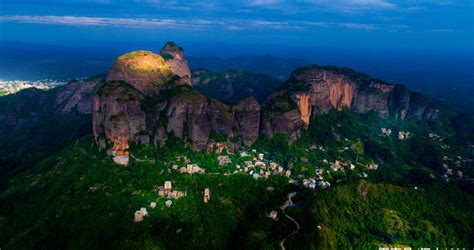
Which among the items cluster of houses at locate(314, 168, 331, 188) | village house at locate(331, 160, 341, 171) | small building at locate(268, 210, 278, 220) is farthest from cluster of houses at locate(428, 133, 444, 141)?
small building at locate(268, 210, 278, 220)

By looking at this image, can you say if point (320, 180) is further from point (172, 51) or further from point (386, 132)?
point (172, 51)

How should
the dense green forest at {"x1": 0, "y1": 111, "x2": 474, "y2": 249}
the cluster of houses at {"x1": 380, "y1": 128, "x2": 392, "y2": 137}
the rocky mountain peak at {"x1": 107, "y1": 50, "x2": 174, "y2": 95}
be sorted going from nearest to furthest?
the dense green forest at {"x1": 0, "y1": 111, "x2": 474, "y2": 249}, the rocky mountain peak at {"x1": 107, "y1": 50, "x2": 174, "y2": 95}, the cluster of houses at {"x1": 380, "y1": 128, "x2": 392, "y2": 137}

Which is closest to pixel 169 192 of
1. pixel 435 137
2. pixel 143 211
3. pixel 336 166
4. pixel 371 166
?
pixel 143 211

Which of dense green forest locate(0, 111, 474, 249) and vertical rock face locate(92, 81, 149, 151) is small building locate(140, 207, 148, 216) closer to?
dense green forest locate(0, 111, 474, 249)

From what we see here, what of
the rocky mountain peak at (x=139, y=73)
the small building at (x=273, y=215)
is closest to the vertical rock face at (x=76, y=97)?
the rocky mountain peak at (x=139, y=73)

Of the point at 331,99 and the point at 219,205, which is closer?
the point at 219,205

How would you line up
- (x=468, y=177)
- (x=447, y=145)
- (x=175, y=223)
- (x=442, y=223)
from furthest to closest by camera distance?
(x=447, y=145) < (x=468, y=177) < (x=442, y=223) < (x=175, y=223)

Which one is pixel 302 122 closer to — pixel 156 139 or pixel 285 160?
pixel 285 160

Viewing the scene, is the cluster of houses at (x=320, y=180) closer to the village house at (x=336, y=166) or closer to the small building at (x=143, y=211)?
the village house at (x=336, y=166)

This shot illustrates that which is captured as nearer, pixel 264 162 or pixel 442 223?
pixel 442 223

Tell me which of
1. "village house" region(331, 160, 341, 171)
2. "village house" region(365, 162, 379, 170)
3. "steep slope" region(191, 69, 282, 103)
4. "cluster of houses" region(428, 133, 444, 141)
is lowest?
"village house" region(365, 162, 379, 170)

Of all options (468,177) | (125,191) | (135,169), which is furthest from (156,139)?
(468,177)
